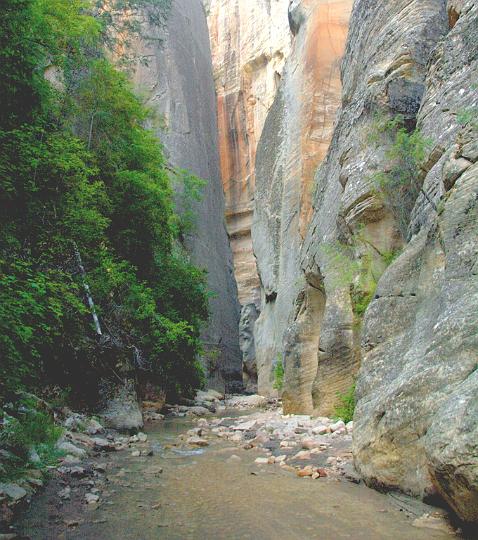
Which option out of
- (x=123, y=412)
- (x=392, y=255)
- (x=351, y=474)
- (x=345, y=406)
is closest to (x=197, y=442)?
(x=123, y=412)

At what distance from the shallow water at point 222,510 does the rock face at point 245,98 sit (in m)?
26.8

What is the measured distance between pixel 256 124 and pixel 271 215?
15382mm

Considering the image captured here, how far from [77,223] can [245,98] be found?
30761mm

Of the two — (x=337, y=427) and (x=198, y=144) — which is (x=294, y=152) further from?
(x=337, y=427)

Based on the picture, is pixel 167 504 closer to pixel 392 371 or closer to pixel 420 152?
pixel 392 371

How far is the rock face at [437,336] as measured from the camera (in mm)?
3834

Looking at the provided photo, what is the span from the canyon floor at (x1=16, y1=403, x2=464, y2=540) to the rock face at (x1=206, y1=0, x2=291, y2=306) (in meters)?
25.6

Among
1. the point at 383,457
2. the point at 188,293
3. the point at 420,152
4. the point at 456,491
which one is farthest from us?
the point at 188,293

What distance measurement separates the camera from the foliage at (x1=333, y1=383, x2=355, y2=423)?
957cm

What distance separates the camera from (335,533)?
13.5ft

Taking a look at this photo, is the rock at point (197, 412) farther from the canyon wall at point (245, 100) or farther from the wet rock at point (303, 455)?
the canyon wall at point (245, 100)

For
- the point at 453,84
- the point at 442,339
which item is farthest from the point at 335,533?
the point at 453,84

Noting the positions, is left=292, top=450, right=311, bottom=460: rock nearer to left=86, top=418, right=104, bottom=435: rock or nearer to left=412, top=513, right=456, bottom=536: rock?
left=412, top=513, right=456, bottom=536: rock

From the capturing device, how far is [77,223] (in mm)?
8281
